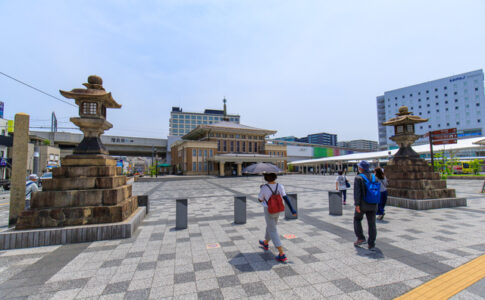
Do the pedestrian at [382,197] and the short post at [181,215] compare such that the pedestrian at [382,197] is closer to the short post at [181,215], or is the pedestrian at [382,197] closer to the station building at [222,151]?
the short post at [181,215]

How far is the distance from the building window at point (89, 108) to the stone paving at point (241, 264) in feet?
→ 12.5

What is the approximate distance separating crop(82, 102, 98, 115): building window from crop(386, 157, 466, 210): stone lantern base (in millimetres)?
11879

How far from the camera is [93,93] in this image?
Result: 6.65m

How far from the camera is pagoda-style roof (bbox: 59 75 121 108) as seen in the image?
654 cm

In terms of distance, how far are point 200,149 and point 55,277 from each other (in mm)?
39979

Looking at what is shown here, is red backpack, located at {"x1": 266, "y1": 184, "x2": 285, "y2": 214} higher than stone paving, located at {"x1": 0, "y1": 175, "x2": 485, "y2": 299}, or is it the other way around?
red backpack, located at {"x1": 266, "y1": 184, "x2": 285, "y2": 214}

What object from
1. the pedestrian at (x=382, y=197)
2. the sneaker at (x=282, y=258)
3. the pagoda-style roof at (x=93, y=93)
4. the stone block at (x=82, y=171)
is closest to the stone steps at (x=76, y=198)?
the stone block at (x=82, y=171)

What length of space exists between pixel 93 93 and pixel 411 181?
12276mm

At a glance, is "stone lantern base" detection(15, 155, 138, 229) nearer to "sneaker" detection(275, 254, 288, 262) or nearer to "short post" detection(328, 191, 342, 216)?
"sneaker" detection(275, 254, 288, 262)

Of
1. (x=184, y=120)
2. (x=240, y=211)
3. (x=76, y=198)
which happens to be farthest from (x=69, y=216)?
(x=184, y=120)

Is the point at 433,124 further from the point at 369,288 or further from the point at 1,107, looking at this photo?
the point at 1,107

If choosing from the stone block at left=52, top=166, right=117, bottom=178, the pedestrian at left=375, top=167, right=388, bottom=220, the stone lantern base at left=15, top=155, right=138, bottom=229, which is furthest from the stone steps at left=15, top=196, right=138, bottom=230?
the pedestrian at left=375, top=167, right=388, bottom=220

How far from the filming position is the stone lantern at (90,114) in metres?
6.54

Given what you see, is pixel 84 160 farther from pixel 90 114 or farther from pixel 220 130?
pixel 220 130
